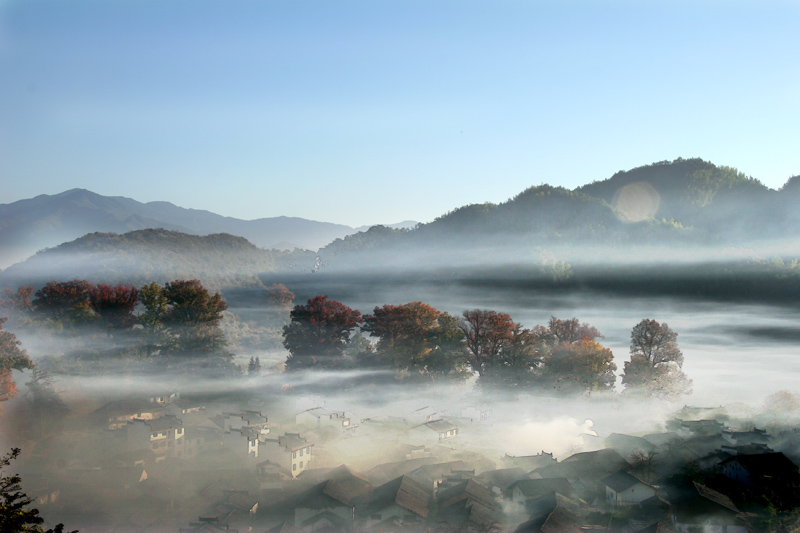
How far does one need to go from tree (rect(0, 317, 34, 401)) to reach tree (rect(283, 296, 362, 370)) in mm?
9501

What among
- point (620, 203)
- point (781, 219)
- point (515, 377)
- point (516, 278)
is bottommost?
point (515, 377)

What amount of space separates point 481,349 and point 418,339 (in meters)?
2.65

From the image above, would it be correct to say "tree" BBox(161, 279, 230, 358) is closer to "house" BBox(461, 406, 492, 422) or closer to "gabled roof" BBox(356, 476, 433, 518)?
"house" BBox(461, 406, 492, 422)

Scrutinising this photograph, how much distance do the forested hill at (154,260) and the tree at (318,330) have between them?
16.1 m

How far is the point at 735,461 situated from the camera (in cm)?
1122

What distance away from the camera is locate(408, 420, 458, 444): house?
13.9m

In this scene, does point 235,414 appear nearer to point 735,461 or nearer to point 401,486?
point 401,486

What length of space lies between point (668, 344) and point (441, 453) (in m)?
8.29

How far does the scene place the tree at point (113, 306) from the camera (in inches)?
837

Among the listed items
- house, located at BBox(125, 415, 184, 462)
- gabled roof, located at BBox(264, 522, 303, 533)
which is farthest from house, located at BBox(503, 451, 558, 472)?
house, located at BBox(125, 415, 184, 462)

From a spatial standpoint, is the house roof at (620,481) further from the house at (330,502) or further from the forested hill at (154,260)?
the forested hill at (154,260)

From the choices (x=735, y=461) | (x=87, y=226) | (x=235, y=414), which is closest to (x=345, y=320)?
(x=235, y=414)

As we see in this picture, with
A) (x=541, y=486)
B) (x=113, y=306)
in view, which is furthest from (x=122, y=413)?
(x=541, y=486)

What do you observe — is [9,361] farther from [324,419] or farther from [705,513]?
[705,513]
